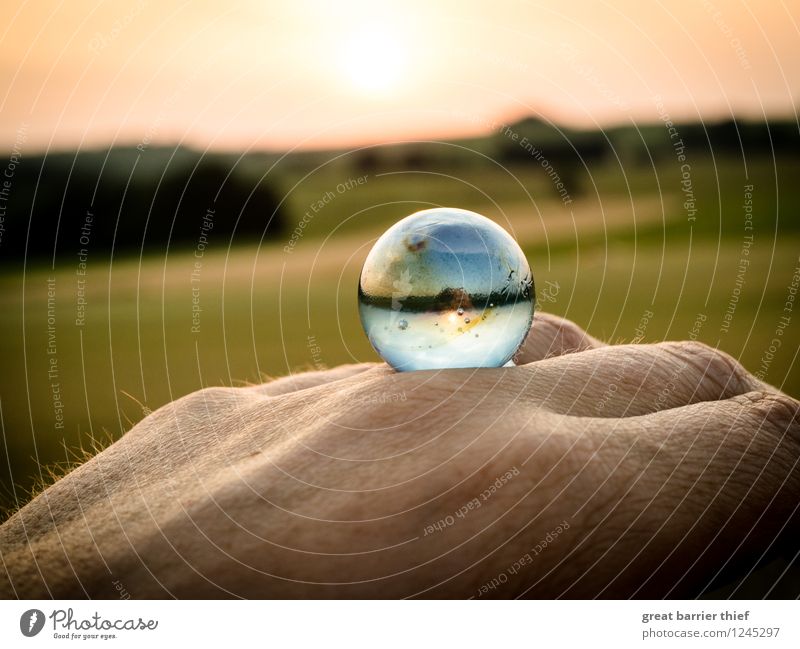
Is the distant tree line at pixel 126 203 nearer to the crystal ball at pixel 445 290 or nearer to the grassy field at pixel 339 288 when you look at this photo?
the grassy field at pixel 339 288

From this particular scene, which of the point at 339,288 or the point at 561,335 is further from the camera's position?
the point at 339,288

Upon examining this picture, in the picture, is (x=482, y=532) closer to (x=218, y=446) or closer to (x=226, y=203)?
(x=218, y=446)

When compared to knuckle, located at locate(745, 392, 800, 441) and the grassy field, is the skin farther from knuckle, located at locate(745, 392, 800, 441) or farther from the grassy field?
the grassy field

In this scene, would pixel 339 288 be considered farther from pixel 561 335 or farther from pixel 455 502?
pixel 455 502

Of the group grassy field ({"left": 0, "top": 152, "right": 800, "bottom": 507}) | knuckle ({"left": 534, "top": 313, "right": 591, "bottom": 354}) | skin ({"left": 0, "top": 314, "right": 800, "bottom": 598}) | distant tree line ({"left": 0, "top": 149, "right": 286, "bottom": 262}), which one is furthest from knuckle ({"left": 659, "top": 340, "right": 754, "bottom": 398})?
distant tree line ({"left": 0, "top": 149, "right": 286, "bottom": 262})

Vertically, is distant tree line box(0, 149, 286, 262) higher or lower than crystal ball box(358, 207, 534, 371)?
higher

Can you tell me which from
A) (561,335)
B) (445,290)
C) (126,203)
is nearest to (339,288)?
(126,203)
